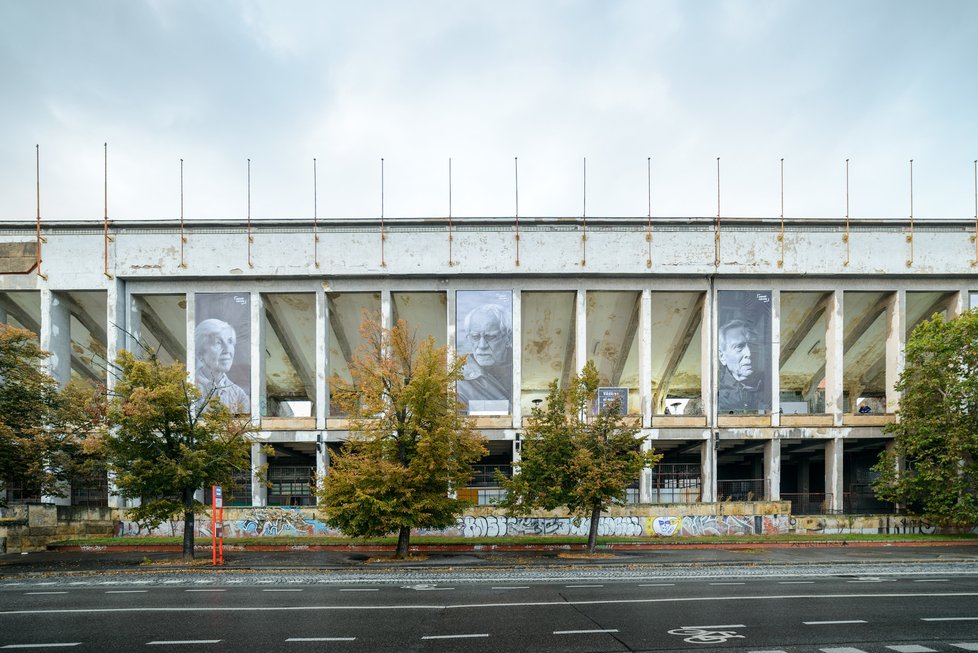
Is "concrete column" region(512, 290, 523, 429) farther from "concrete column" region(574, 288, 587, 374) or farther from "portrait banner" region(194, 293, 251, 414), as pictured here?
"portrait banner" region(194, 293, 251, 414)

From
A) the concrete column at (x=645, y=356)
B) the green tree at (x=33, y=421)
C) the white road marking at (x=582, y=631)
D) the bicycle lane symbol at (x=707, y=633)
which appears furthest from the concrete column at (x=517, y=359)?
the white road marking at (x=582, y=631)

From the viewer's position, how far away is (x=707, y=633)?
37.9 ft

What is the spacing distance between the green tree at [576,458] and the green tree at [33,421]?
15.6m

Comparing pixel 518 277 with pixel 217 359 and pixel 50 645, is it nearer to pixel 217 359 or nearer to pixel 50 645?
pixel 217 359

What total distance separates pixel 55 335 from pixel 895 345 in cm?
4757

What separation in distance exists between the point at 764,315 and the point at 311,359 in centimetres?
2781

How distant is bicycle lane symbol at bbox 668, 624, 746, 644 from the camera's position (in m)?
11.1

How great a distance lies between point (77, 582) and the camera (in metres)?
18.6

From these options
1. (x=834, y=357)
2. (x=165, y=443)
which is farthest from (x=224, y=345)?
(x=834, y=357)

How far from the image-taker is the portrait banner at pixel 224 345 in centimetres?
3694

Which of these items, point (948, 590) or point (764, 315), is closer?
point (948, 590)

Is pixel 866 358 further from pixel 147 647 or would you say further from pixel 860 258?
pixel 147 647

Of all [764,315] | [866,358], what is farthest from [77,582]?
[866,358]

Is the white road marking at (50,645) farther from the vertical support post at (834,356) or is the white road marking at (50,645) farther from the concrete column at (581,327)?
the vertical support post at (834,356)
